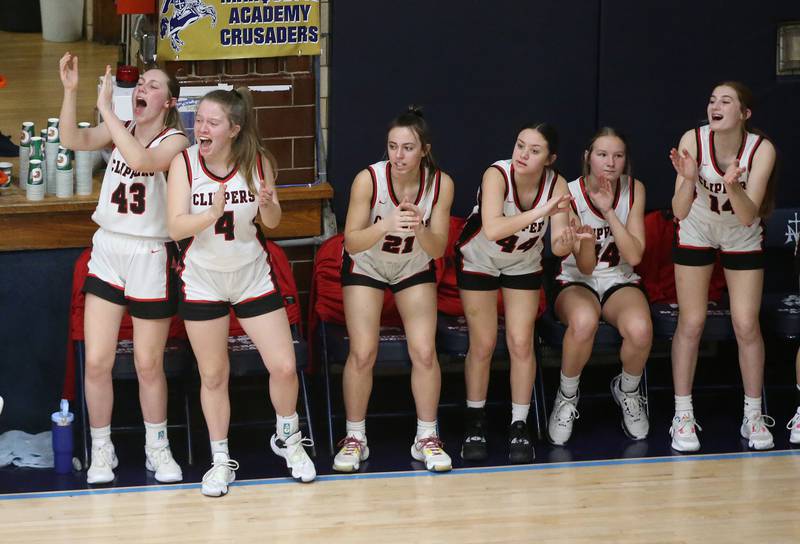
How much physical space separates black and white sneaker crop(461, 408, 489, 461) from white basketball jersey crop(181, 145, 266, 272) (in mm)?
1316

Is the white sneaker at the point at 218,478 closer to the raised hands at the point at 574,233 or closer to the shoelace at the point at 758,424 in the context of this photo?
the raised hands at the point at 574,233

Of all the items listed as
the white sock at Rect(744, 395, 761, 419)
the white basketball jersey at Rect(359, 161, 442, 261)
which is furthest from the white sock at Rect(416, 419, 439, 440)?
the white sock at Rect(744, 395, 761, 419)

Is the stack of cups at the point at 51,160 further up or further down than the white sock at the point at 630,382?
further up

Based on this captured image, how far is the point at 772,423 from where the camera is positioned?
6.33 meters

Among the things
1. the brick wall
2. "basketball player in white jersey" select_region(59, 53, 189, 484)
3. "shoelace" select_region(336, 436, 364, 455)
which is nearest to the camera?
"basketball player in white jersey" select_region(59, 53, 189, 484)

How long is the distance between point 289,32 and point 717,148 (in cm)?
210

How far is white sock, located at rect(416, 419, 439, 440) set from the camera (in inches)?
229

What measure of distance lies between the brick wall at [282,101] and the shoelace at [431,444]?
1465 millimetres

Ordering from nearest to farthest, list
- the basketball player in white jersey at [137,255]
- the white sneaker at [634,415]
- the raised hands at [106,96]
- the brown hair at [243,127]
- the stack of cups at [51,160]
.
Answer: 1. the raised hands at [106,96]
2. the brown hair at [243,127]
3. the basketball player in white jersey at [137,255]
4. the stack of cups at [51,160]
5. the white sneaker at [634,415]

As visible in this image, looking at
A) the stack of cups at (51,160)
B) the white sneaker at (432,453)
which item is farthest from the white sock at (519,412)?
the stack of cups at (51,160)

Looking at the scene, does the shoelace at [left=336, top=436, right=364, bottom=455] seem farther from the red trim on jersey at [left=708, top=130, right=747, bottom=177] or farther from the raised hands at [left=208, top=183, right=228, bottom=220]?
the red trim on jersey at [left=708, top=130, right=747, bottom=177]

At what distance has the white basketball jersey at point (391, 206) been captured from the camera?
18.5 ft

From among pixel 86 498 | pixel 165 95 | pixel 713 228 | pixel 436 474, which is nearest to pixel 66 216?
pixel 165 95

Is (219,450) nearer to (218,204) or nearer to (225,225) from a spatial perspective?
(225,225)
